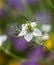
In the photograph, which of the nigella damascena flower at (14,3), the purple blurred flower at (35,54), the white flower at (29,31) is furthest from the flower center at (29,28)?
the nigella damascena flower at (14,3)

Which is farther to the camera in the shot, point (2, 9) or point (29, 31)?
point (2, 9)

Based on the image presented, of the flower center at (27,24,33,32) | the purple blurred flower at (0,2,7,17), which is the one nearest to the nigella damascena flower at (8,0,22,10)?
the purple blurred flower at (0,2,7,17)

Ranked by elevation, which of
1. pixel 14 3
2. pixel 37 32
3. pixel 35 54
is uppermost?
pixel 14 3

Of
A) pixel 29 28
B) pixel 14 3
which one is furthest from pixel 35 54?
pixel 29 28

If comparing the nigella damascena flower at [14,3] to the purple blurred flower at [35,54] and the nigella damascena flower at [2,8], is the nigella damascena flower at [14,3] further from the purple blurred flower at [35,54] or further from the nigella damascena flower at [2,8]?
the purple blurred flower at [35,54]

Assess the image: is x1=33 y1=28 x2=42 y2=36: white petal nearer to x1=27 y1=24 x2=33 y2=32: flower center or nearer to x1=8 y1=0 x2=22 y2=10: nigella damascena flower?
x1=27 y1=24 x2=33 y2=32: flower center

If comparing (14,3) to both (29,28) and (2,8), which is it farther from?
(29,28)

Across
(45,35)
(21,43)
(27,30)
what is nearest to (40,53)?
(21,43)

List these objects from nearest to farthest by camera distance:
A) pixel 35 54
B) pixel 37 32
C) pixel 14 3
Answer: pixel 37 32
pixel 35 54
pixel 14 3
